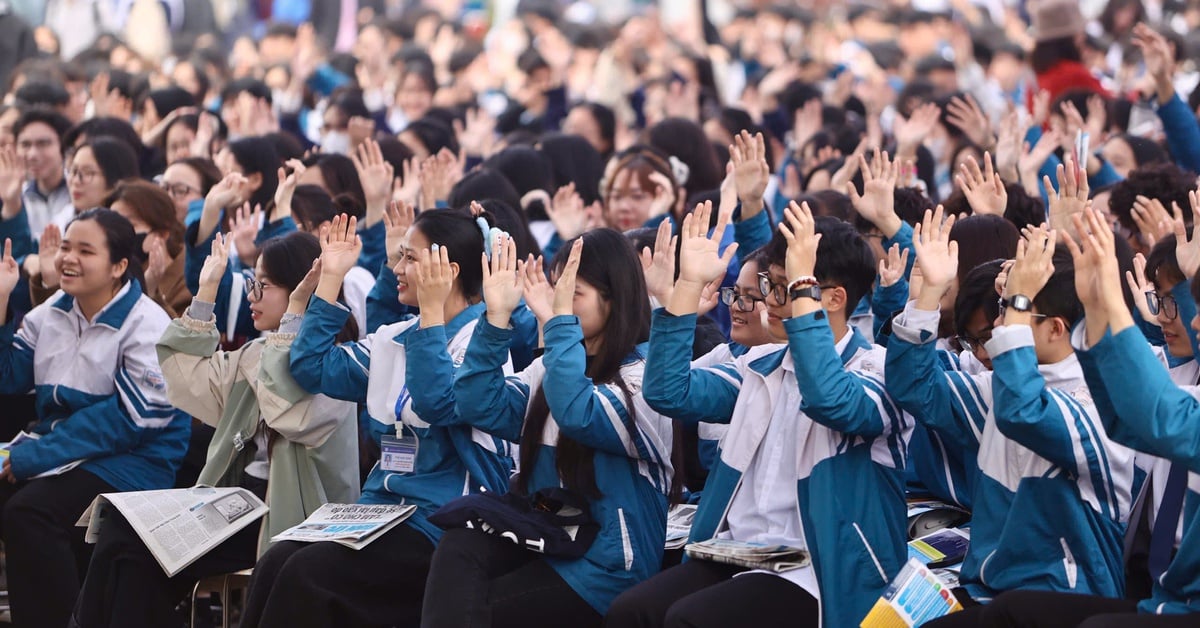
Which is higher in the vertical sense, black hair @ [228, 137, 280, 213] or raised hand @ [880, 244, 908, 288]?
black hair @ [228, 137, 280, 213]

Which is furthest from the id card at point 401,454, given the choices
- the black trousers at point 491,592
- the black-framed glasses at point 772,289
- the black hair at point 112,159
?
the black hair at point 112,159

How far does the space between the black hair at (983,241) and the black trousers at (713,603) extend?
1111mm

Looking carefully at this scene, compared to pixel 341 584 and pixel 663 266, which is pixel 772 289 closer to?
pixel 663 266

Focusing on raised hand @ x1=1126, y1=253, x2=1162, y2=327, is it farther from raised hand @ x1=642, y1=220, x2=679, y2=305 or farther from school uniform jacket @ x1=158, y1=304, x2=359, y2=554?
school uniform jacket @ x1=158, y1=304, x2=359, y2=554

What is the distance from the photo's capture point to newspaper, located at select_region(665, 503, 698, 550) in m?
3.84

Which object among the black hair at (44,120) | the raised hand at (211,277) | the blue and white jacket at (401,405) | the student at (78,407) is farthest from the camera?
the black hair at (44,120)

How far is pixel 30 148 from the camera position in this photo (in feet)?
23.3

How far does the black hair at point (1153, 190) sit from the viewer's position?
4676 mm

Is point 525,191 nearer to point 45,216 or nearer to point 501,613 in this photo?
point 45,216

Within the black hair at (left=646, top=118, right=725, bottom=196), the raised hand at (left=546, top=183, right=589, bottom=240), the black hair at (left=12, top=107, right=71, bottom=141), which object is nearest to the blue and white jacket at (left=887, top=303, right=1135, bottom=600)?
the raised hand at (left=546, top=183, right=589, bottom=240)

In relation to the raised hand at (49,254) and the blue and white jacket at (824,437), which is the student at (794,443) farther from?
the raised hand at (49,254)

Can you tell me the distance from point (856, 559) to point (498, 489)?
1.11m

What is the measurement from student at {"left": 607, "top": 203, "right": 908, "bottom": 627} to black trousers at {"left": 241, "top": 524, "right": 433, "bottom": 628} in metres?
0.72

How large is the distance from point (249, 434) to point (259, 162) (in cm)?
230
